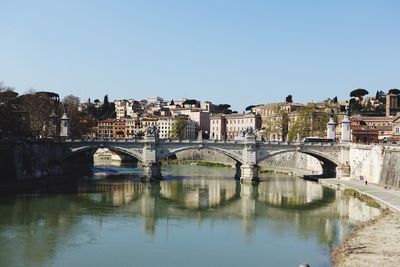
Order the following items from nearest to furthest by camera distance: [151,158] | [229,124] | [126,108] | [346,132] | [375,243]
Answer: [375,243] < [151,158] < [346,132] < [229,124] < [126,108]

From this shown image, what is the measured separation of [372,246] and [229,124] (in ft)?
229

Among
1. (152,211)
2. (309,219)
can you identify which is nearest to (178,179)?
(152,211)

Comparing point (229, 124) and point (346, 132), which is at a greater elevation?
point (229, 124)

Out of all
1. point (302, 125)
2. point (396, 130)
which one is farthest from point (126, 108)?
point (396, 130)

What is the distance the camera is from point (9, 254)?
16.8m

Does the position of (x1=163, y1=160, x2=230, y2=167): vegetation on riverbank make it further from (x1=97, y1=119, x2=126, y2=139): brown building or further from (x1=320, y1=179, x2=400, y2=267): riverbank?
(x1=320, y1=179, x2=400, y2=267): riverbank

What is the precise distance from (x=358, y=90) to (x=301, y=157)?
42.6 m

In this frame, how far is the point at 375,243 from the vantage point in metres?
17.1

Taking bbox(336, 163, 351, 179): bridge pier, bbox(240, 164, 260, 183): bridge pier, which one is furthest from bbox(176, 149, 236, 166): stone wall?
bbox(336, 163, 351, 179): bridge pier

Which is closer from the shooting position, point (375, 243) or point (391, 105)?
point (375, 243)

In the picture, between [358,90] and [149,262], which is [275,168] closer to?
[149,262]

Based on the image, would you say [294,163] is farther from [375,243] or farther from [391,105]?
[375,243]

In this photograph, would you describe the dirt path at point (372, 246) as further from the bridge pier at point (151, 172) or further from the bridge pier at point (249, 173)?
the bridge pier at point (151, 172)

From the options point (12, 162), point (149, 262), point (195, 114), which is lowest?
point (149, 262)
